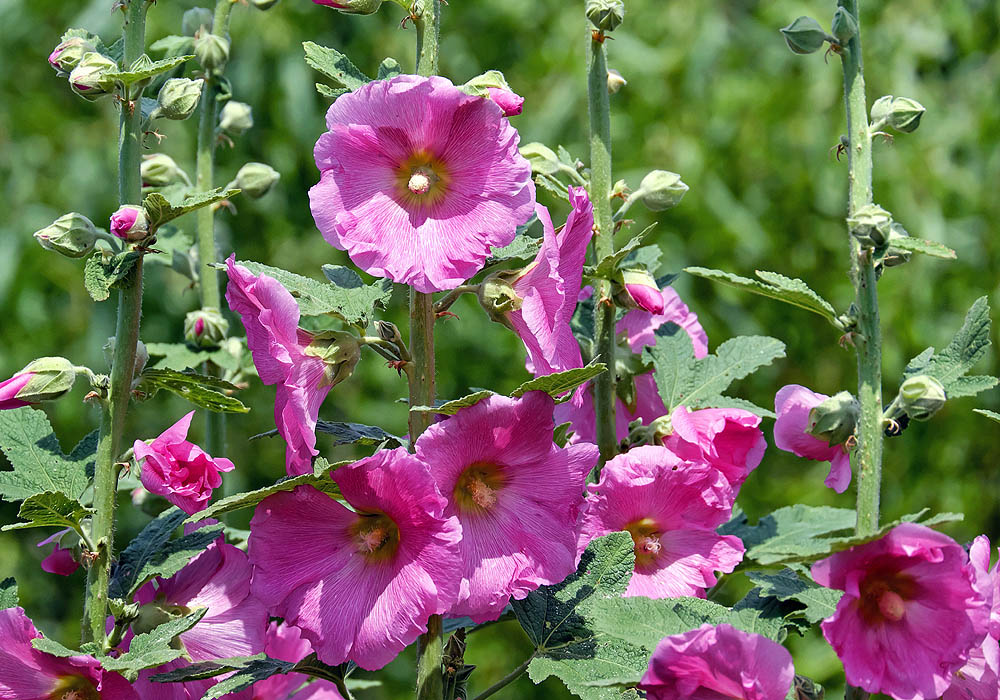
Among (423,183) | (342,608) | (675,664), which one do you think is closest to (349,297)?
(423,183)

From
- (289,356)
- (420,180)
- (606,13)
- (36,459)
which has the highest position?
(606,13)

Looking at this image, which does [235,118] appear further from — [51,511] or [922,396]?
[922,396]

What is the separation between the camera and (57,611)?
2336 mm

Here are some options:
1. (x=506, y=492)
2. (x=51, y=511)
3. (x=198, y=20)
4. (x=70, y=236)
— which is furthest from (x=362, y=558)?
(x=198, y=20)

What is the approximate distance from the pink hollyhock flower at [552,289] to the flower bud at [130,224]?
259 mm

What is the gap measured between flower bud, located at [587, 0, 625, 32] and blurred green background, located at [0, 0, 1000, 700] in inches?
43.6

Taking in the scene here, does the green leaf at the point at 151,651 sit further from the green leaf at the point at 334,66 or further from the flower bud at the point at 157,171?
the flower bud at the point at 157,171

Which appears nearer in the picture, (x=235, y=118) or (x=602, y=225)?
(x=602, y=225)

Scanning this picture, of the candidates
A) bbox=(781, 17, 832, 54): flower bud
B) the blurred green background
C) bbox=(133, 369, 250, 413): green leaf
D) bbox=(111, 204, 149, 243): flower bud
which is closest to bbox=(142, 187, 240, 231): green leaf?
bbox=(111, 204, 149, 243): flower bud

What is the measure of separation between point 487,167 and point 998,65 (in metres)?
1.75

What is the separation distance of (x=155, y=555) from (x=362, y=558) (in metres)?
0.18

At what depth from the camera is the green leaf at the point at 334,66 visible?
2.61ft

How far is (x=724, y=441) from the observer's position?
0.92 meters

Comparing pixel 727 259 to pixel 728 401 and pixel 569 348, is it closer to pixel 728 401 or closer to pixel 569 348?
pixel 728 401
